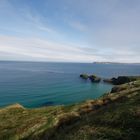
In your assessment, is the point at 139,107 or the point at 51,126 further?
the point at 51,126

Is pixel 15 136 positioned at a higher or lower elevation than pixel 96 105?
lower

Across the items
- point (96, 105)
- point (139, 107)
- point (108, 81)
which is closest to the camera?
point (139, 107)

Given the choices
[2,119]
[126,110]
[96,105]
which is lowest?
[2,119]

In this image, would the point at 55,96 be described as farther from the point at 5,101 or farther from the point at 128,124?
the point at 128,124

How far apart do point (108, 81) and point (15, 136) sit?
10623cm

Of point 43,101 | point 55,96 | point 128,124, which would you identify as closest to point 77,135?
point 128,124

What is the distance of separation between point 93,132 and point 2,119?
24.5 m

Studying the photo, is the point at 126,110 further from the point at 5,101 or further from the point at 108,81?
the point at 108,81

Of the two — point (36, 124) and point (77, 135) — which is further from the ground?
point (77, 135)

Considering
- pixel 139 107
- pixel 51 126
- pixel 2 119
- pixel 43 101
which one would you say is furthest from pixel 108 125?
pixel 43 101

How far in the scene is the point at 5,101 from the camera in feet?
234

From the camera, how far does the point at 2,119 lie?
3631 cm

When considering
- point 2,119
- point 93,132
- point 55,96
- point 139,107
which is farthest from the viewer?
point 55,96

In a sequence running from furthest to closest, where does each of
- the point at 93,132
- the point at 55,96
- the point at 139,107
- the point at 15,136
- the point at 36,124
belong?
1. the point at 55,96
2. the point at 36,124
3. the point at 15,136
4. the point at 139,107
5. the point at 93,132
